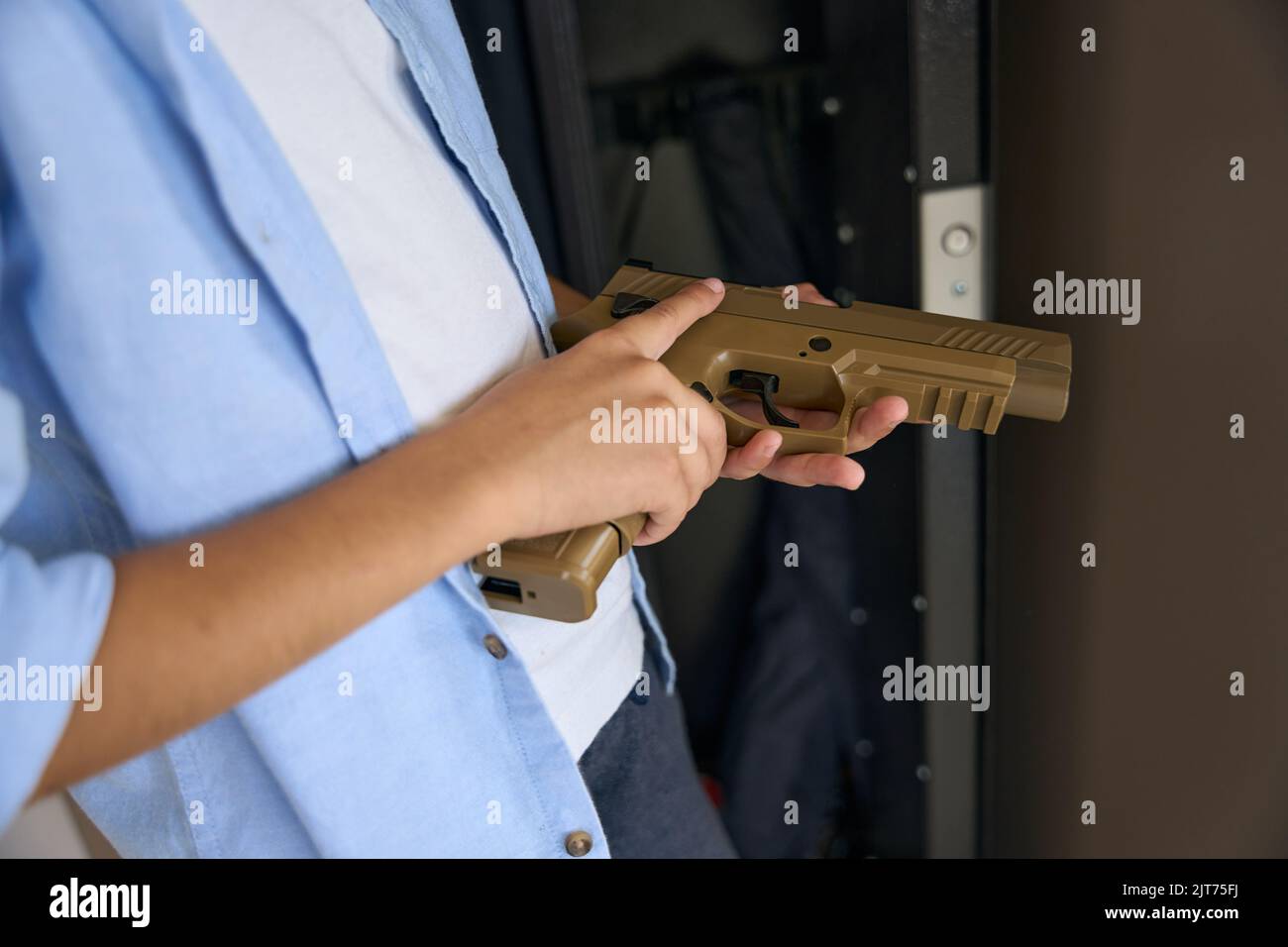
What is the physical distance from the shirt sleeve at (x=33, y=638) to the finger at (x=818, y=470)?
449 millimetres

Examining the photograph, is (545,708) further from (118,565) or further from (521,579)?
(118,565)

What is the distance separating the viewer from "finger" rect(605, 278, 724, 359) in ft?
1.86

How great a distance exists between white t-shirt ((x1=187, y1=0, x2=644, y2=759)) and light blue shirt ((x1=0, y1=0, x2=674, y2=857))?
0.02 meters

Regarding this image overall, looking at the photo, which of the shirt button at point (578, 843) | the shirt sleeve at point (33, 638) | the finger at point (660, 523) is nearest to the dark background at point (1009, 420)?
the finger at point (660, 523)

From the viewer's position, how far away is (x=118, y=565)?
1.37 feet

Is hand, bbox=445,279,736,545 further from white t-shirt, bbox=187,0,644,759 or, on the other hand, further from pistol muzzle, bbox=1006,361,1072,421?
pistol muzzle, bbox=1006,361,1072,421

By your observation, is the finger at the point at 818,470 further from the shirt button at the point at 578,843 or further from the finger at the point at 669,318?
the shirt button at the point at 578,843

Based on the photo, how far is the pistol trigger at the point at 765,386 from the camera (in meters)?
0.69

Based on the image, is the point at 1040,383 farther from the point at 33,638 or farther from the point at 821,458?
the point at 33,638

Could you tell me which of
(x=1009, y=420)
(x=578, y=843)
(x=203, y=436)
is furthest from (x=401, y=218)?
(x=1009, y=420)

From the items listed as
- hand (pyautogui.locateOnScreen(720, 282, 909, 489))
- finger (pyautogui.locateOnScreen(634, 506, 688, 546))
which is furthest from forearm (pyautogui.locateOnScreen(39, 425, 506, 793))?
hand (pyautogui.locateOnScreen(720, 282, 909, 489))

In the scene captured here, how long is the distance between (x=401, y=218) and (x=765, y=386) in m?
0.29

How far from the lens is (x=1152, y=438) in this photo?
2.79ft

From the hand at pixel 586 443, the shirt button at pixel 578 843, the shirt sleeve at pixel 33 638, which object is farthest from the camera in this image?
the shirt button at pixel 578 843
